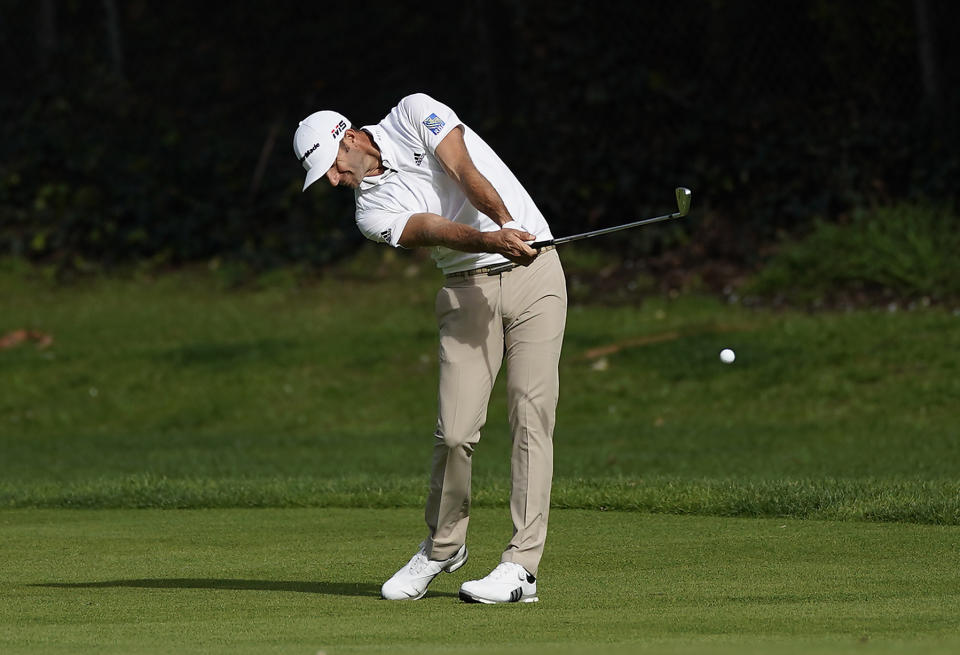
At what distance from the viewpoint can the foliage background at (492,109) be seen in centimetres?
1631

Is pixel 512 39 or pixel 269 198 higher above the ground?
pixel 512 39

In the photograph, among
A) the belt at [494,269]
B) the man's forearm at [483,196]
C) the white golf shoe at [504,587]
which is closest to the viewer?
the white golf shoe at [504,587]

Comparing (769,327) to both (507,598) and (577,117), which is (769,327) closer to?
(577,117)

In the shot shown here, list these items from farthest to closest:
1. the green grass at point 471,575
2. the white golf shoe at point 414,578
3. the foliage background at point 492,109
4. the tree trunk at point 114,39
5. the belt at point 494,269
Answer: the tree trunk at point 114,39 < the foliage background at point 492,109 < the belt at point 494,269 < the white golf shoe at point 414,578 < the green grass at point 471,575

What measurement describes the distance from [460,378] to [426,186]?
2.28ft

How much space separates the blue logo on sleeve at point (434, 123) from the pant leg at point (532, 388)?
1.85 feet

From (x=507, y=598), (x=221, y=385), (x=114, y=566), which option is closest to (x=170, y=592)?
(x=114, y=566)

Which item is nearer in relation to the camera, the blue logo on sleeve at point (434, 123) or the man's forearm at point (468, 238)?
the man's forearm at point (468, 238)

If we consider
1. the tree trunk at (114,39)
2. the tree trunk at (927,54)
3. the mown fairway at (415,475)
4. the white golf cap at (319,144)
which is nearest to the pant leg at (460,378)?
the mown fairway at (415,475)

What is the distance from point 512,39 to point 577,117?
187 cm

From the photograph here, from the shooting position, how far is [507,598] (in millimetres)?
5328

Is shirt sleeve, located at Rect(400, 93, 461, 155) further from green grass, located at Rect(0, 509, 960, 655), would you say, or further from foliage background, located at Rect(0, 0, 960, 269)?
foliage background, located at Rect(0, 0, 960, 269)

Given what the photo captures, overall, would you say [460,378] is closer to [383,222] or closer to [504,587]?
[383,222]

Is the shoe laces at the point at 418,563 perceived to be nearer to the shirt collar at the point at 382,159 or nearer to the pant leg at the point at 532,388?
the pant leg at the point at 532,388
